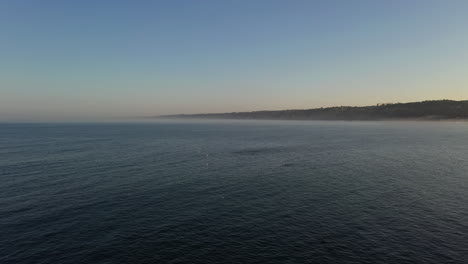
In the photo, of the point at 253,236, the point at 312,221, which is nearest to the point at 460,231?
the point at 312,221

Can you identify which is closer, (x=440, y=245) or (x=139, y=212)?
(x=440, y=245)

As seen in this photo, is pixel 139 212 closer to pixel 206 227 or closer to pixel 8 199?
pixel 206 227

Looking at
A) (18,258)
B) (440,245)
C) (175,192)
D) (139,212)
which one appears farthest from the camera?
(175,192)

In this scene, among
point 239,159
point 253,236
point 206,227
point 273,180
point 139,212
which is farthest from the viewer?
point 239,159

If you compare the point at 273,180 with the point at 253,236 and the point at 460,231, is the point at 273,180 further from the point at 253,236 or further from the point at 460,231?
the point at 460,231

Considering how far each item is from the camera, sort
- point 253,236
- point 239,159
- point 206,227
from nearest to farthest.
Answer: point 253,236 → point 206,227 → point 239,159

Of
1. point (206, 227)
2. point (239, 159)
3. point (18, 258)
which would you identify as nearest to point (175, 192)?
point (206, 227)

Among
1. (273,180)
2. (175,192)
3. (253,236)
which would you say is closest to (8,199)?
(175,192)

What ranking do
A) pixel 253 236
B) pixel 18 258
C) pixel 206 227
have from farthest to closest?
pixel 206 227
pixel 253 236
pixel 18 258

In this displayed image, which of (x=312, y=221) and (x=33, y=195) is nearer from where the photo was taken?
(x=312, y=221)
